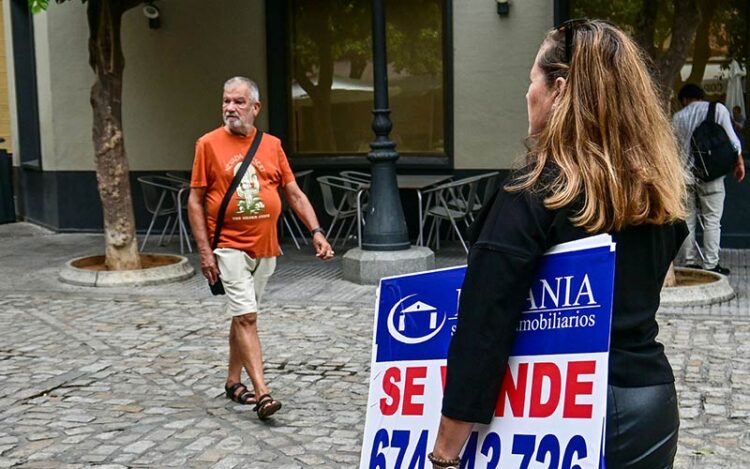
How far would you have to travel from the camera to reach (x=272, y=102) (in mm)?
13375

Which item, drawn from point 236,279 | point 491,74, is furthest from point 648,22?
point 236,279

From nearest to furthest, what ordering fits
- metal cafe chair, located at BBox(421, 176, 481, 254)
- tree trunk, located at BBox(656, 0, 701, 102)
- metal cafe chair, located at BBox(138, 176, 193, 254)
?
tree trunk, located at BBox(656, 0, 701, 102), metal cafe chair, located at BBox(421, 176, 481, 254), metal cafe chair, located at BBox(138, 176, 193, 254)

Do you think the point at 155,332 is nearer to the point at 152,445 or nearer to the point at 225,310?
the point at 225,310

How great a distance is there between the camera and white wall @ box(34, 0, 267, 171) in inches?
525

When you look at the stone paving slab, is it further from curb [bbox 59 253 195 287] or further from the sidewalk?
curb [bbox 59 253 195 287]

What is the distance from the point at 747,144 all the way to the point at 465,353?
10.4 metres

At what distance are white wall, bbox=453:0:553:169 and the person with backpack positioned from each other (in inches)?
95.8

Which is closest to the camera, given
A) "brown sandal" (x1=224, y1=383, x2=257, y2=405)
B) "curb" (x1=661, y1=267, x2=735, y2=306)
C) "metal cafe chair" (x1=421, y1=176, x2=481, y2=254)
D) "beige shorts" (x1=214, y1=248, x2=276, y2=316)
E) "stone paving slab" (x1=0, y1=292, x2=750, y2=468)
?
"stone paving slab" (x1=0, y1=292, x2=750, y2=468)

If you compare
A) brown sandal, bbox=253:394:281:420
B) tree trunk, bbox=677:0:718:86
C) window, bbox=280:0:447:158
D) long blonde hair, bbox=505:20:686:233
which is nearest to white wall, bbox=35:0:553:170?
window, bbox=280:0:447:158

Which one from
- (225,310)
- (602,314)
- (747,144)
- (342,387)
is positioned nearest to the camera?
(602,314)

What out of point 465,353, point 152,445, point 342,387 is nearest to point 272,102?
point 342,387

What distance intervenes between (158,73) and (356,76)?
2596mm

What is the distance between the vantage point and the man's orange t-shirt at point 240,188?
5617 millimetres

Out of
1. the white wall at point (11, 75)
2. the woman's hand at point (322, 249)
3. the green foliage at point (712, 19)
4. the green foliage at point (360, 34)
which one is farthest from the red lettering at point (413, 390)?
the white wall at point (11, 75)
